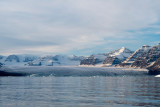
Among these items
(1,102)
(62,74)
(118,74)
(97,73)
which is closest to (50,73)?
(62,74)

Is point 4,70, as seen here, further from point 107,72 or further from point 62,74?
point 107,72

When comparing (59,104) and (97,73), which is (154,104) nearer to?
(59,104)

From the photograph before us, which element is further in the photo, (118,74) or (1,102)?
(118,74)

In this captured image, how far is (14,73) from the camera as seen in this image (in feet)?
417

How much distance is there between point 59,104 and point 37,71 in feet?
346

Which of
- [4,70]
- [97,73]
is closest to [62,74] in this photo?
[97,73]

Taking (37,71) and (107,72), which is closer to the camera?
(37,71)

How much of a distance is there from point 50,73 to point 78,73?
14030 millimetres

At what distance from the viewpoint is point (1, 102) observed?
26.3m

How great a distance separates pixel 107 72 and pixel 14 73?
4673 cm

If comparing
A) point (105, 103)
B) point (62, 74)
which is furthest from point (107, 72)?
point (105, 103)

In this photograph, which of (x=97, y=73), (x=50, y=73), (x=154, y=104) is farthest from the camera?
(x=97, y=73)

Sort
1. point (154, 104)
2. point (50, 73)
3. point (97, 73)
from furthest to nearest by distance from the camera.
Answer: point (97, 73)
point (50, 73)
point (154, 104)

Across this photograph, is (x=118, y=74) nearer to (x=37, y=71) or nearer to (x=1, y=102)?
(x=37, y=71)
